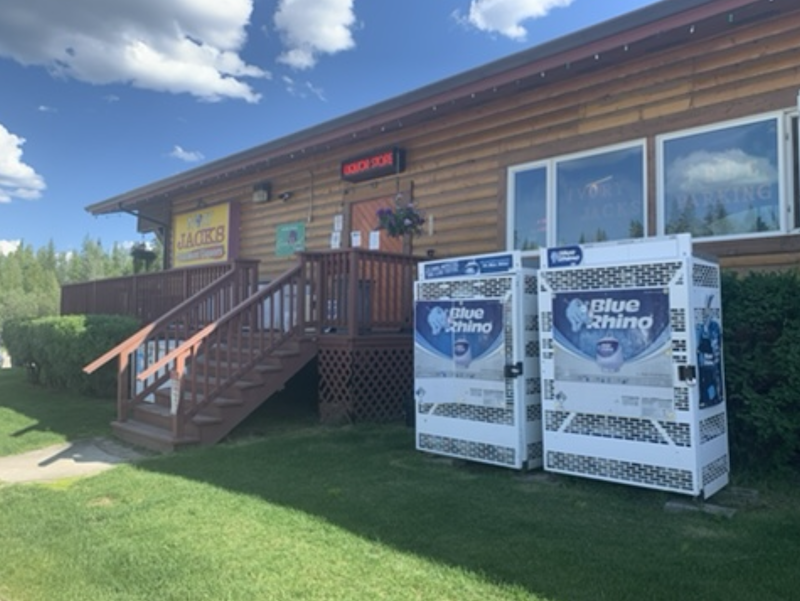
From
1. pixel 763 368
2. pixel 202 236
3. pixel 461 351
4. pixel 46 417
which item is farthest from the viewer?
pixel 202 236

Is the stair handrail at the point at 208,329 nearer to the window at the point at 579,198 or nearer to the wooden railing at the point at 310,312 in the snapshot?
the wooden railing at the point at 310,312

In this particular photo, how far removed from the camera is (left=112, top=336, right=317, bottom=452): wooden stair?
6199mm

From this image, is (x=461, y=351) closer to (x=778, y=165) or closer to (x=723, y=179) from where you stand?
(x=723, y=179)

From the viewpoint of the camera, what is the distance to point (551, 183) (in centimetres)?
688

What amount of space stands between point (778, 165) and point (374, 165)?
5.29m

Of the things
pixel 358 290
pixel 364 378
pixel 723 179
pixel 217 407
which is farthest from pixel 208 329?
pixel 723 179

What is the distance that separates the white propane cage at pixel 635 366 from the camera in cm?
→ 388

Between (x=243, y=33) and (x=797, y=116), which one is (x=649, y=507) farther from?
(x=243, y=33)

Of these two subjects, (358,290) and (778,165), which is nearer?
(778,165)

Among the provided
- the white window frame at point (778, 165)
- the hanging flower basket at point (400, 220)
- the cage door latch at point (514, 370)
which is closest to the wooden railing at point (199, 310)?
the hanging flower basket at point (400, 220)

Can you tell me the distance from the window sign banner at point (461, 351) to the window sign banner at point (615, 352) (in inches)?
21.0

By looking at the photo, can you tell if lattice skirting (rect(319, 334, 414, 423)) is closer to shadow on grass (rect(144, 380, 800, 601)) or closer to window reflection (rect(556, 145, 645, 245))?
shadow on grass (rect(144, 380, 800, 601))

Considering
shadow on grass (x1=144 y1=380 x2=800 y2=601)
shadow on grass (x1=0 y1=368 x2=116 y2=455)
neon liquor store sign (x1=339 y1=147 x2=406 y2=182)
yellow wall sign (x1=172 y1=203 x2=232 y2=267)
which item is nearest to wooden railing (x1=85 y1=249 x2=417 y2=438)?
shadow on grass (x1=0 y1=368 x2=116 y2=455)

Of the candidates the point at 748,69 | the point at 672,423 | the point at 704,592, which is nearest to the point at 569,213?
the point at 748,69
